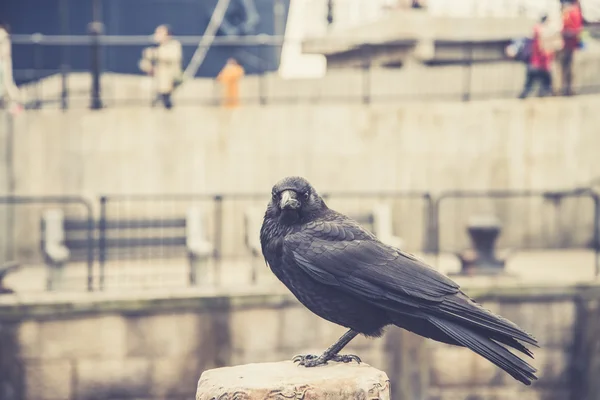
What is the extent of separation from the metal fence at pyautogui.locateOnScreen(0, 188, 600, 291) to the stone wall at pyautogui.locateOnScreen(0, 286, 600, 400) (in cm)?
67

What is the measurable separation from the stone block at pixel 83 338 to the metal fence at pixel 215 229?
22.3 inches

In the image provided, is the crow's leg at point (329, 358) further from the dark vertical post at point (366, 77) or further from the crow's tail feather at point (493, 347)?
the dark vertical post at point (366, 77)

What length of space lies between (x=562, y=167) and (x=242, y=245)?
477 centimetres

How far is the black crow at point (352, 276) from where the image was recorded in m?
5.63

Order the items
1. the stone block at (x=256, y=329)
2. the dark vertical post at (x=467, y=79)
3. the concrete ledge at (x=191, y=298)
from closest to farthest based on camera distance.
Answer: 1. the concrete ledge at (x=191, y=298)
2. the stone block at (x=256, y=329)
3. the dark vertical post at (x=467, y=79)

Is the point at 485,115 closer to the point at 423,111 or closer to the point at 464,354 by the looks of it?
the point at 423,111

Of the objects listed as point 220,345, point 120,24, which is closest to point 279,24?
point 120,24

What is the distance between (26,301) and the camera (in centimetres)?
1138

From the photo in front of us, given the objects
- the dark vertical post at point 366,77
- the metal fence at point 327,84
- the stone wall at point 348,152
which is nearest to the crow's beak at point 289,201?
the stone wall at point 348,152

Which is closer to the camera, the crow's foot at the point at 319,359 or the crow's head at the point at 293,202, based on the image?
the crow's head at the point at 293,202

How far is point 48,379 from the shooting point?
11477 mm

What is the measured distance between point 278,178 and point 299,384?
32.8 feet

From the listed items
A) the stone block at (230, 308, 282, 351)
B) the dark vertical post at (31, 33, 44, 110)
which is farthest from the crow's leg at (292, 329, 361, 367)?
the dark vertical post at (31, 33, 44, 110)

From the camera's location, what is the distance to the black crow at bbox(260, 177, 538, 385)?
5.63 metres
